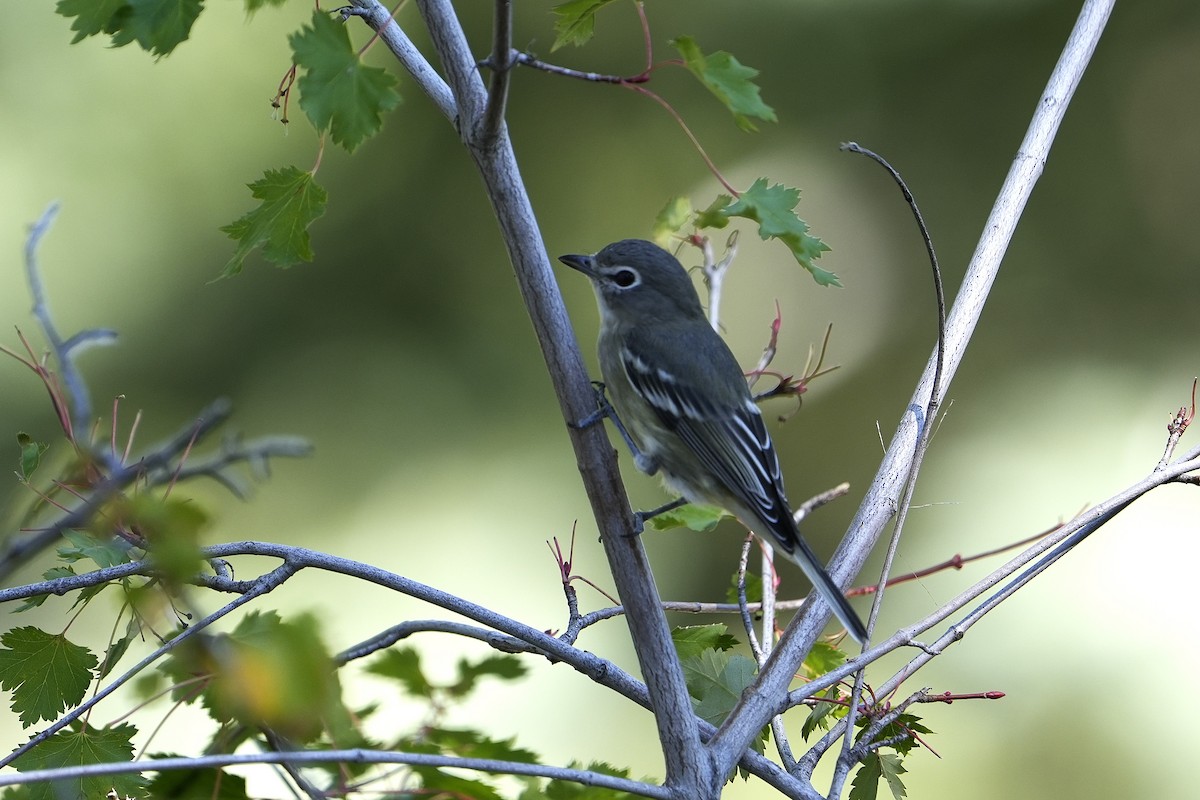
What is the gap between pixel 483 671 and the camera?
1058 mm

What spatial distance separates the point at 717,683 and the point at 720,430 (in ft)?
2.07

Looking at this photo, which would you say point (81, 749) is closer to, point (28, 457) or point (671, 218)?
point (28, 457)

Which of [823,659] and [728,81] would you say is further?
[823,659]

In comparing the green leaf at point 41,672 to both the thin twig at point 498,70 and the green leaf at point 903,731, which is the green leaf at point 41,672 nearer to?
the thin twig at point 498,70

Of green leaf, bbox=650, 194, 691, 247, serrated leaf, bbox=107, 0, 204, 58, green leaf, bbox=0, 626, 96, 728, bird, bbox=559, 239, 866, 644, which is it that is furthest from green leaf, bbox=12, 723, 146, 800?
green leaf, bbox=650, 194, 691, 247

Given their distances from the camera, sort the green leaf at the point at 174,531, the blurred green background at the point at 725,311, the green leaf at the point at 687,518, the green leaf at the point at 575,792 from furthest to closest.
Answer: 1. the blurred green background at the point at 725,311
2. the green leaf at the point at 687,518
3. the green leaf at the point at 575,792
4. the green leaf at the point at 174,531

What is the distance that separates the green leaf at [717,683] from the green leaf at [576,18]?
826 mm

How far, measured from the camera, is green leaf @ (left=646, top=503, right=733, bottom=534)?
1.67 metres

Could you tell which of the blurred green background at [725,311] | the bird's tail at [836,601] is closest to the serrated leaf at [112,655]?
the bird's tail at [836,601]

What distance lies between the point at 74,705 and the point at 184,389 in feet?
8.96

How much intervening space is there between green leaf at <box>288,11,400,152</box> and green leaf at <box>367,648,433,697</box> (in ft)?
1.72

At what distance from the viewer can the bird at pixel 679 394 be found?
71.5 inches

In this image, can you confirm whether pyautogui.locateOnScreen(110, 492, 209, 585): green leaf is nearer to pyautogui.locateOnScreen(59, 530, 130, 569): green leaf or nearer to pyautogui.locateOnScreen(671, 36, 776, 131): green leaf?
pyautogui.locateOnScreen(59, 530, 130, 569): green leaf

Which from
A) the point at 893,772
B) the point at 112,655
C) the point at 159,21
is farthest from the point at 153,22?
the point at 893,772
